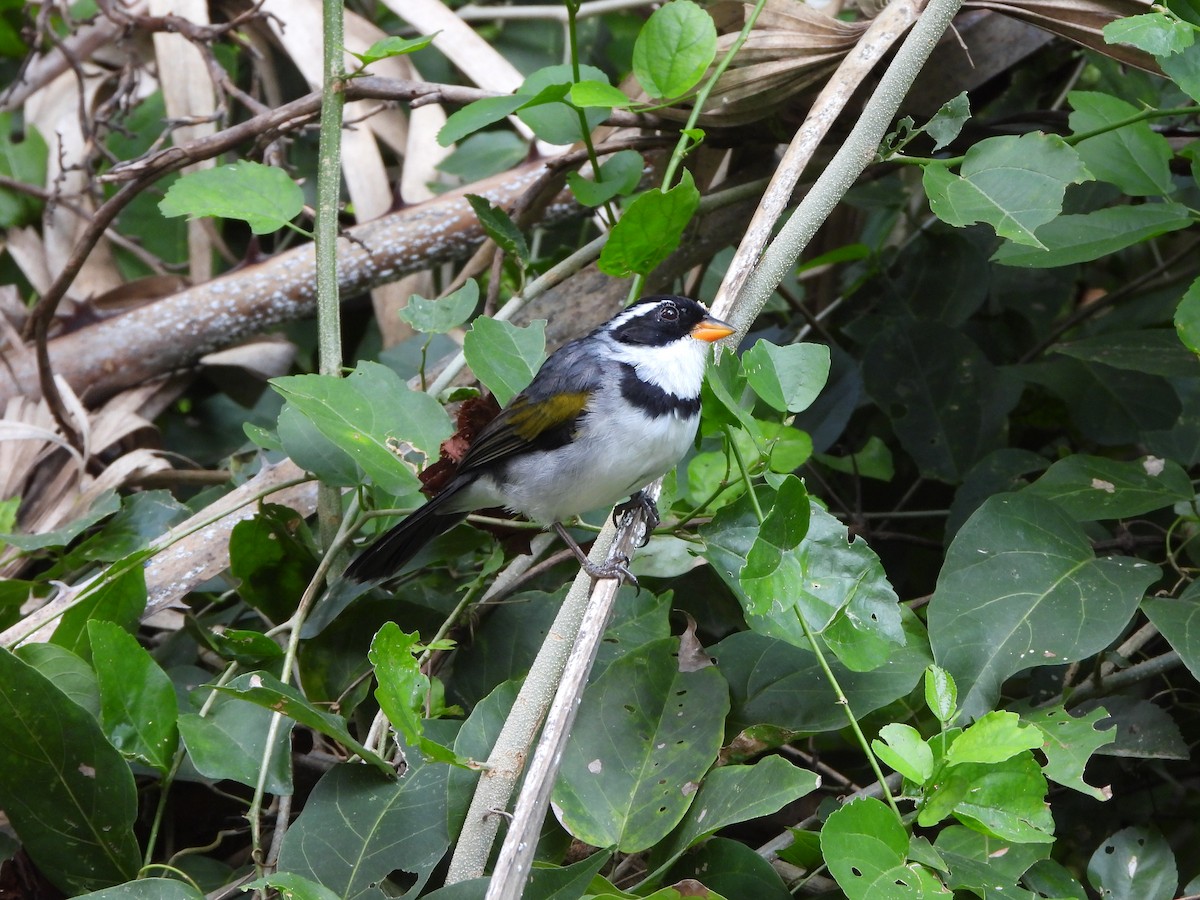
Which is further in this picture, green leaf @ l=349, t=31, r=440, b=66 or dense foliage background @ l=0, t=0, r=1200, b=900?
green leaf @ l=349, t=31, r=440, b=66

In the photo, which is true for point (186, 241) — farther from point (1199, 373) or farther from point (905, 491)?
point (1199, 373)

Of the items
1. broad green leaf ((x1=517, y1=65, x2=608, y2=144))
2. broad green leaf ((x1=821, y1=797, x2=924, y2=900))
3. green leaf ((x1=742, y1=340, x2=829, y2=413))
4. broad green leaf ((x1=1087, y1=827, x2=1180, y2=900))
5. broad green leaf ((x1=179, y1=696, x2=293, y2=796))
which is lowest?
broad green leaf ((x1=1087, y1=827, x2=1180, y2=900))

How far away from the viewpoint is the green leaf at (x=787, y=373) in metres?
2.30

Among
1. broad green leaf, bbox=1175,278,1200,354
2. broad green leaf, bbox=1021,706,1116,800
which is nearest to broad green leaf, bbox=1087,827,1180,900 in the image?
broad green leaf, bbox=1021,706,1116,800

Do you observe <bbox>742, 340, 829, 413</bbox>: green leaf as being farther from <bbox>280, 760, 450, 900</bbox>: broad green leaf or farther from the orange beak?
<bbox>280, 760, 450, 900</bbox>: broad green leaf

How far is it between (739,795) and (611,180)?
1.80m

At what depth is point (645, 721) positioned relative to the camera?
2.37m

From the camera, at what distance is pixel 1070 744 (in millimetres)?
2238

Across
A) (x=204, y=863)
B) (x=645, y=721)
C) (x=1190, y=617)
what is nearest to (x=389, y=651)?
(x=645, y=721)

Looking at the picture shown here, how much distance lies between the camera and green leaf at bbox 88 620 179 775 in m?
2.46

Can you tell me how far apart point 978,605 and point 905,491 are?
57.7 inches

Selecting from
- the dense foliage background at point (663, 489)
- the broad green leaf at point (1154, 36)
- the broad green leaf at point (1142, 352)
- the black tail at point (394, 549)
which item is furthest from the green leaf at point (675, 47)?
the broad green leaf at point (1142, 352)

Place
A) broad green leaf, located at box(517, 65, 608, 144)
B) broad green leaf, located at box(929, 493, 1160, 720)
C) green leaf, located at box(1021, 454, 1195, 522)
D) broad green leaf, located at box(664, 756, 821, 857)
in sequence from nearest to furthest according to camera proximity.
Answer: broad green leaf, located at box(664, 756, 821, 857), broad green leaf, located at box(929, 493, 1160, 720), green leaf, located at box(1021, 454, 1195, 522), broad green leaf, located at box(517, 65, 608, 144)

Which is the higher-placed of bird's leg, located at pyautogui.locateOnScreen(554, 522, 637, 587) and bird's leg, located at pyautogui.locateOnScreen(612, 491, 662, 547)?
bird's leg, located at pyautogui.locateOnScreen(554, 522, 637, 587)
